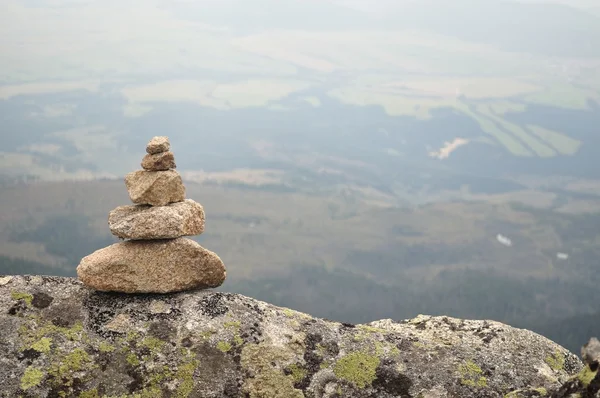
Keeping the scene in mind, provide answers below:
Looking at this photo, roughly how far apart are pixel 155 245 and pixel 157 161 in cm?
435

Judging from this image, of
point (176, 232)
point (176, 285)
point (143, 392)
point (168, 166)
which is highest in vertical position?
point (168, 166)

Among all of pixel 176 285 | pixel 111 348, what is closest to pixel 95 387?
pixel 111 348

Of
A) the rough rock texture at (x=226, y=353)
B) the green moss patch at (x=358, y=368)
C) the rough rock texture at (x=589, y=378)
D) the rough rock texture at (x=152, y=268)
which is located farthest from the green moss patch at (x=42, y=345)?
the rough rock texture at (x=589, y=378)

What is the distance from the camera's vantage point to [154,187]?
32031mm

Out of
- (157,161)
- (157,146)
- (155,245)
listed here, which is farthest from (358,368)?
(157,146)

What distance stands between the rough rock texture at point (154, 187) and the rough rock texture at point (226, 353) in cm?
494

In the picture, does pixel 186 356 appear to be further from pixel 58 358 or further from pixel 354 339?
pixel 354 339

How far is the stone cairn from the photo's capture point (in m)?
30.1

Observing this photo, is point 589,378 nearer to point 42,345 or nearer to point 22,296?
point 42,345

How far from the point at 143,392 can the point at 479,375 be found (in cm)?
1462

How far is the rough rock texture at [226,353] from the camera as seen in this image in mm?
26453

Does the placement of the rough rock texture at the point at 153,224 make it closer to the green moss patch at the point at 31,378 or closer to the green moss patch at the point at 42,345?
the green moss patch at the point at 42,345

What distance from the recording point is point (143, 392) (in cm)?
2619

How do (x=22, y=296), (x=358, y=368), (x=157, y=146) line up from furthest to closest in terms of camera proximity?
(x=157, y=146) → (x=22, y=296) → (x=358, y=368)
